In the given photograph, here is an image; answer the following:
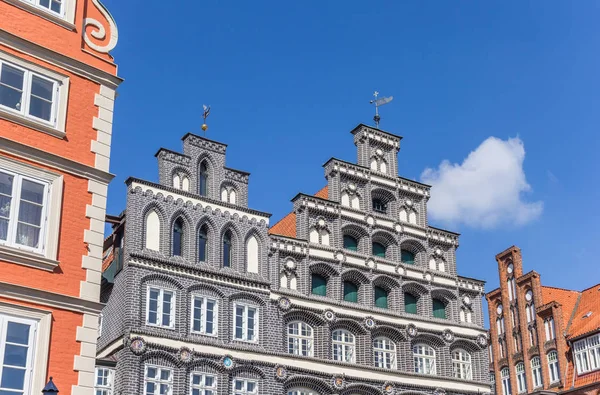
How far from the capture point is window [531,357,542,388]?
4400 centimetres

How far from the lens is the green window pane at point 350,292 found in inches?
1377

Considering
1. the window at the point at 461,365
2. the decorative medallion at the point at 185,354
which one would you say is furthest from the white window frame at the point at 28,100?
the window at the point at 461,365

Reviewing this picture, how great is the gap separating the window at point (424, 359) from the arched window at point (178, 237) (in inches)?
463

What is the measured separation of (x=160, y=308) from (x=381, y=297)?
36.2 ft

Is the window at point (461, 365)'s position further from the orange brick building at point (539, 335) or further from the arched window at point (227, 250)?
the arched window at point (227, 250)

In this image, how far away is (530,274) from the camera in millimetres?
45906

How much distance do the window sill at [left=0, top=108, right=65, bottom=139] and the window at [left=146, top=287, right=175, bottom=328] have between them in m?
13.2

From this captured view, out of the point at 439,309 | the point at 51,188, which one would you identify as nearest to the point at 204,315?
the point at 439,309

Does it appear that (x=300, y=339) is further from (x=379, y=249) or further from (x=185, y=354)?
(x=379, y=249)

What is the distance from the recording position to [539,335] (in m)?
44.3

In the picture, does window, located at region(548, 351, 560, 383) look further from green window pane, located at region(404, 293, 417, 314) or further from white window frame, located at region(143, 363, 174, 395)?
white window frame, located at region(143, 363, 174, 395)

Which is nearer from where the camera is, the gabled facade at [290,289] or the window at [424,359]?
the gabled facade at [290,289]

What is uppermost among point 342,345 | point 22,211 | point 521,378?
point 521,378

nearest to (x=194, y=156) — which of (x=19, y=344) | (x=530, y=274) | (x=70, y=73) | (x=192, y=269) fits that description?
(x=192, y=269)
